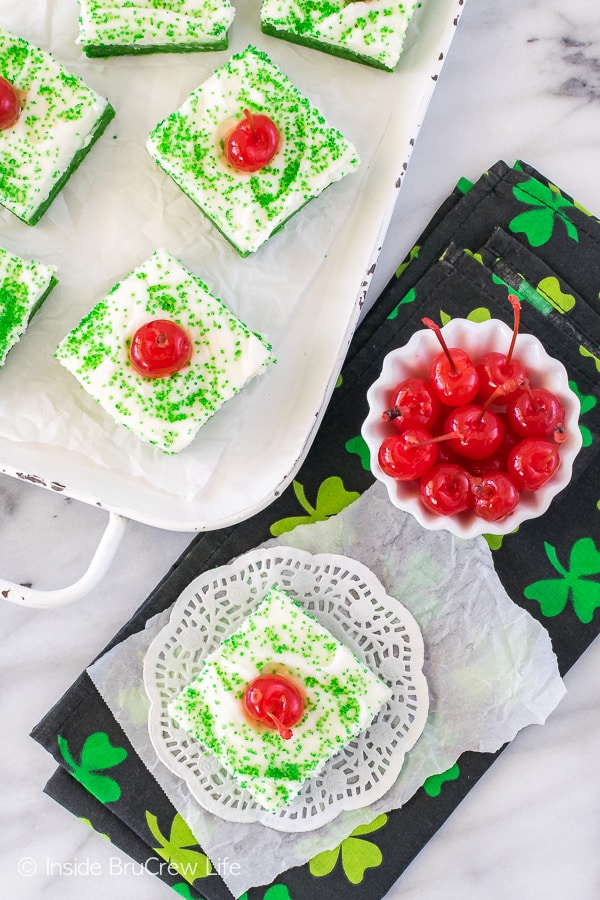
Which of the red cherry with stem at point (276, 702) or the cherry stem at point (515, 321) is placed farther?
the red cherry with stem at point (276, 702)

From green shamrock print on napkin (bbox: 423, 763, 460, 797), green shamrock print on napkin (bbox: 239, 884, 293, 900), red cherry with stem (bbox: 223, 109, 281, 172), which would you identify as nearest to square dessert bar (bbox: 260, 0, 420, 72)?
red cherry with stem (bbox: 223, 109, 281, 172)

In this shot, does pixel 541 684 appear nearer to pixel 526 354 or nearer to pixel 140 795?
pixel 526 354

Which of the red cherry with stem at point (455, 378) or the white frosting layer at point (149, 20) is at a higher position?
the white frosting layer at point (149, 20)

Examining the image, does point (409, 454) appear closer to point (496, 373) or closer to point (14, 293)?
point (496, 373)

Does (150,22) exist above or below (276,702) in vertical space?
above

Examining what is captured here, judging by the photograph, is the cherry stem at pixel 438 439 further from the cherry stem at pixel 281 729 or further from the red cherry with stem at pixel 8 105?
the red cherry with stem at pixel 8 105

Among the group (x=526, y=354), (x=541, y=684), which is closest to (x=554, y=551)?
(x=541, y=684)

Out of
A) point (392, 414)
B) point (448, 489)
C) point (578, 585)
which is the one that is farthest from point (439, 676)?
point (392, 414)

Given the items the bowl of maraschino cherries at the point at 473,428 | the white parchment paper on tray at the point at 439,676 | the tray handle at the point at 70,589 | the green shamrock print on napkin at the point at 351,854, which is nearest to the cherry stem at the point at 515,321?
the bowl of maraschino cherries at the point at 473,428
